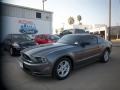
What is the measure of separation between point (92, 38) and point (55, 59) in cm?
256

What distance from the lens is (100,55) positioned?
6156 millimetres

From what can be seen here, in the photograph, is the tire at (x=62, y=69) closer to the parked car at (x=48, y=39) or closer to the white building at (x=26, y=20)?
the parked car at (x=48, y=39)

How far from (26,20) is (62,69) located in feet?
49.1

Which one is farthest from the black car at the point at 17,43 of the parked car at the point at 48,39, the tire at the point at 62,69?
the tire at the point at 62,69

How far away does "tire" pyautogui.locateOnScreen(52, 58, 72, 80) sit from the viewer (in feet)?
13.8

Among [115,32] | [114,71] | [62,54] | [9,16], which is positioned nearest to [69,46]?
[62,54]

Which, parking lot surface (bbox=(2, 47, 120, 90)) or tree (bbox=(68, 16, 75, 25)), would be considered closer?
parking lot surface (bbox=(2, 47, 120, 90))

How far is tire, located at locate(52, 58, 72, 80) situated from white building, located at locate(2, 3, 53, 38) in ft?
41.2

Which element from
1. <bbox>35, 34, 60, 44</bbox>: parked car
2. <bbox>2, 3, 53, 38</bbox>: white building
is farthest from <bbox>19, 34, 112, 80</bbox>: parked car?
<bbox>2, 3, 53, 38</bbox>: white building

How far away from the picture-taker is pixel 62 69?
4.43 metres

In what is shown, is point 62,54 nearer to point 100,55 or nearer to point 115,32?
point 100,55

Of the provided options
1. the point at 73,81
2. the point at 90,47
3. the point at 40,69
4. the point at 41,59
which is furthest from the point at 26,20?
the point at 73,81

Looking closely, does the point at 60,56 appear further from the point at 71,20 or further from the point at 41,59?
the point at 71,20

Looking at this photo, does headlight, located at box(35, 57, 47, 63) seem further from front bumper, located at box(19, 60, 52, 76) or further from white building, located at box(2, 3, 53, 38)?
white building, located at box(2, 3, 53, 38)
